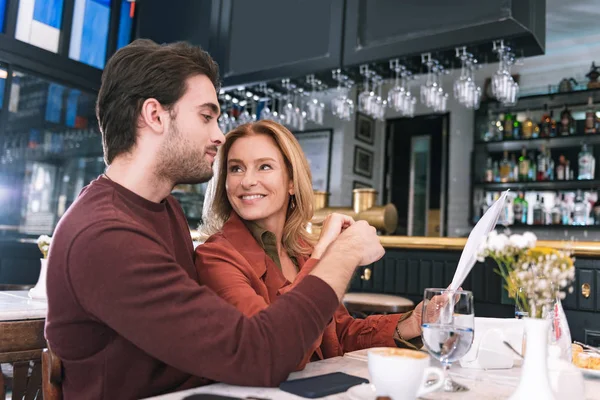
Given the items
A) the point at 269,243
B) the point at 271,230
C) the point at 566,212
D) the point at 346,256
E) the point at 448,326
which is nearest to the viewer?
the point at 448,326

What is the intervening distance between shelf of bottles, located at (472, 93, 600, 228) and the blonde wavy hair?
4.13 metres

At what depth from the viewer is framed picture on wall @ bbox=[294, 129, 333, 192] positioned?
6453 millimetres

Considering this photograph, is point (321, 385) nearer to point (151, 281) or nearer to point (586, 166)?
point (151, 281)

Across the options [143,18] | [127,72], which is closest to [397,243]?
[127,72]

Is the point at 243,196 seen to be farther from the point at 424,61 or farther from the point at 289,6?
the point at 289,6

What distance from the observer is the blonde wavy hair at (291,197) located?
1.51 meters

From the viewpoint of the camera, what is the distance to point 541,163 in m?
5.45

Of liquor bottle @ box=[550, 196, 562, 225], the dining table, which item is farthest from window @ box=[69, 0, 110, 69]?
liquor bottle @ box=[550, 196, 562, 225]

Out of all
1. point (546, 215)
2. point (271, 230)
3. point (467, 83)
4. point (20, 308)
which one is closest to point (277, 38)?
point (467, 83)

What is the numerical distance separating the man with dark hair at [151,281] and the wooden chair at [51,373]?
0.01 m

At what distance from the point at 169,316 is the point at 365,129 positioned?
5947mm

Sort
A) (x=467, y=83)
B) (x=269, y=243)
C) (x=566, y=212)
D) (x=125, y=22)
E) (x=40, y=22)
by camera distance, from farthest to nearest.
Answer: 1. (x=566, y=212)
2. (x=125, y=22)
3. (x=40, y=22)
4. (x=467, y=83)
5. (x=269, y=243)

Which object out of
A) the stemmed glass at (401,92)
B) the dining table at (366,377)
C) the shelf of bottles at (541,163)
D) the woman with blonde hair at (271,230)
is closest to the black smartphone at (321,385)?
the dining table at (366,377)

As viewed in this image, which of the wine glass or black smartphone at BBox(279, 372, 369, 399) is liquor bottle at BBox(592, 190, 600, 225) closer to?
the wine glass
